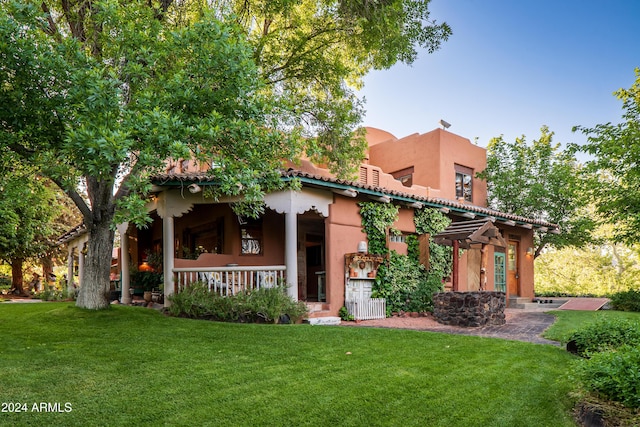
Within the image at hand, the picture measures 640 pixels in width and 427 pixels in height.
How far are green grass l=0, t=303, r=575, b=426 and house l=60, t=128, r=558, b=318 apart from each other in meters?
2.77

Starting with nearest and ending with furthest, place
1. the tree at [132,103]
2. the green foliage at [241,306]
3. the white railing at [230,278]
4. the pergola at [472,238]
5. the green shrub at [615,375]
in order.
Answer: the green shrub at [615,375] → the tree at [132,103] → the green foliage at [241,306] → the white railing at [230,278] → the pergola at [472,238]

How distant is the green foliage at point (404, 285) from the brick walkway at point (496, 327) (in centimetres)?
58

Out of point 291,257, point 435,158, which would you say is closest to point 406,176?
point 435,158

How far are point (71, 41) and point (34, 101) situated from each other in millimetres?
1046

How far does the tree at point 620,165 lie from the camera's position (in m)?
12.5

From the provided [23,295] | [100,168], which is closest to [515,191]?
[100,168]

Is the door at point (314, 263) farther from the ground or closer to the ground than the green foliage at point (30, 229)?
closer to the ground

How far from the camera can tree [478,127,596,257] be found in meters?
17.2

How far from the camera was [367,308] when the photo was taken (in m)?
10.5

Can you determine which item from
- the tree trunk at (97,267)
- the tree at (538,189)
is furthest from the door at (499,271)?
the tree trunk at (97,267)

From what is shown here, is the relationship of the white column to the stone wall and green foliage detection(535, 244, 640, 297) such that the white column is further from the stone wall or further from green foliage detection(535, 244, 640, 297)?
green foliage detection(535, 244, 640, 297)

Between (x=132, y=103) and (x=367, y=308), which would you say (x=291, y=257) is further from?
(x=132, y=103)

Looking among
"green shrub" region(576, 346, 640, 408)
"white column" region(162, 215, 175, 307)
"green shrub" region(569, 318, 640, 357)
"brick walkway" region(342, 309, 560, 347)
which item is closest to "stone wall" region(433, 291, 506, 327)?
"brick walkway" region(342, 309, 560, 347)

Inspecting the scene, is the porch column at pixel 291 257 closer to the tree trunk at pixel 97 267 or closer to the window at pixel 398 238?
the window at pixel 398 238
